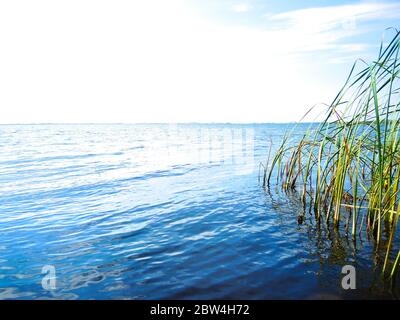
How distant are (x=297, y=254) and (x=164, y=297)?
225cm

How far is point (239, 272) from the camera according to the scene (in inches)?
150

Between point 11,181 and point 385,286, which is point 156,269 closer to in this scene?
point 385,286

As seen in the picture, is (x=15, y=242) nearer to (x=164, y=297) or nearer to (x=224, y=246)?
(x=164, y=297)

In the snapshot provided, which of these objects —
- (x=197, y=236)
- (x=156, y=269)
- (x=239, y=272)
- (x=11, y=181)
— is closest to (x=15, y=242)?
(x=156, y=269)
